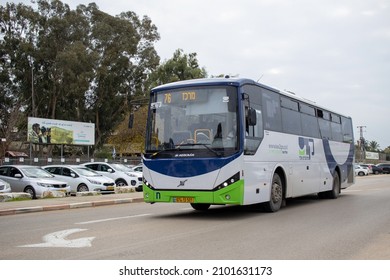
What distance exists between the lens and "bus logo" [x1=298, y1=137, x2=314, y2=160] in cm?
1556

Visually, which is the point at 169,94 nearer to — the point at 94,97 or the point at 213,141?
the point at 213,141

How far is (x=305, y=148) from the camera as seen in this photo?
16016 millimetres

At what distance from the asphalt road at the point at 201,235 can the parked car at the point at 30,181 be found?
580 centimetres

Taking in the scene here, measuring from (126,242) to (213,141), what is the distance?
4.02 metres

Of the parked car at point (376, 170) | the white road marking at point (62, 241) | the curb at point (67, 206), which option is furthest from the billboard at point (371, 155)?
→ the white road marking at point (62, 241)

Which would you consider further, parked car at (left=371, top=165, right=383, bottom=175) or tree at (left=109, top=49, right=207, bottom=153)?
parked car at (left=371, top=165, right=383, bottom=175)

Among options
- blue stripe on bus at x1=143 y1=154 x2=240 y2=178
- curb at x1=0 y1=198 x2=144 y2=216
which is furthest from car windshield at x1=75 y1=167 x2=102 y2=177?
blue stripe on bus at x1=143 y1=154 x2=240 y2=178

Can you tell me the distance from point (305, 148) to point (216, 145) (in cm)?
545

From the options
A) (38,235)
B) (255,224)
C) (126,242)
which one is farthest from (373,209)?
(38,235)

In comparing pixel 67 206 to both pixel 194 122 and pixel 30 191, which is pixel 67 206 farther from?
pixel 194 122

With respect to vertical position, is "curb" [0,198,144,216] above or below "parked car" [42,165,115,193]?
below

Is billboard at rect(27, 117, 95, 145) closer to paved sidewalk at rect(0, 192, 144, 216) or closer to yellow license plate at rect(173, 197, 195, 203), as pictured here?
paved sidewalk at rect(0, 192, 144, 216)

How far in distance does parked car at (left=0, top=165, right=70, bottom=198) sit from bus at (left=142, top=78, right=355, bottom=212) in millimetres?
8931

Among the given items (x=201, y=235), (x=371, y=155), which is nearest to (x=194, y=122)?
(x=201, y=235)
